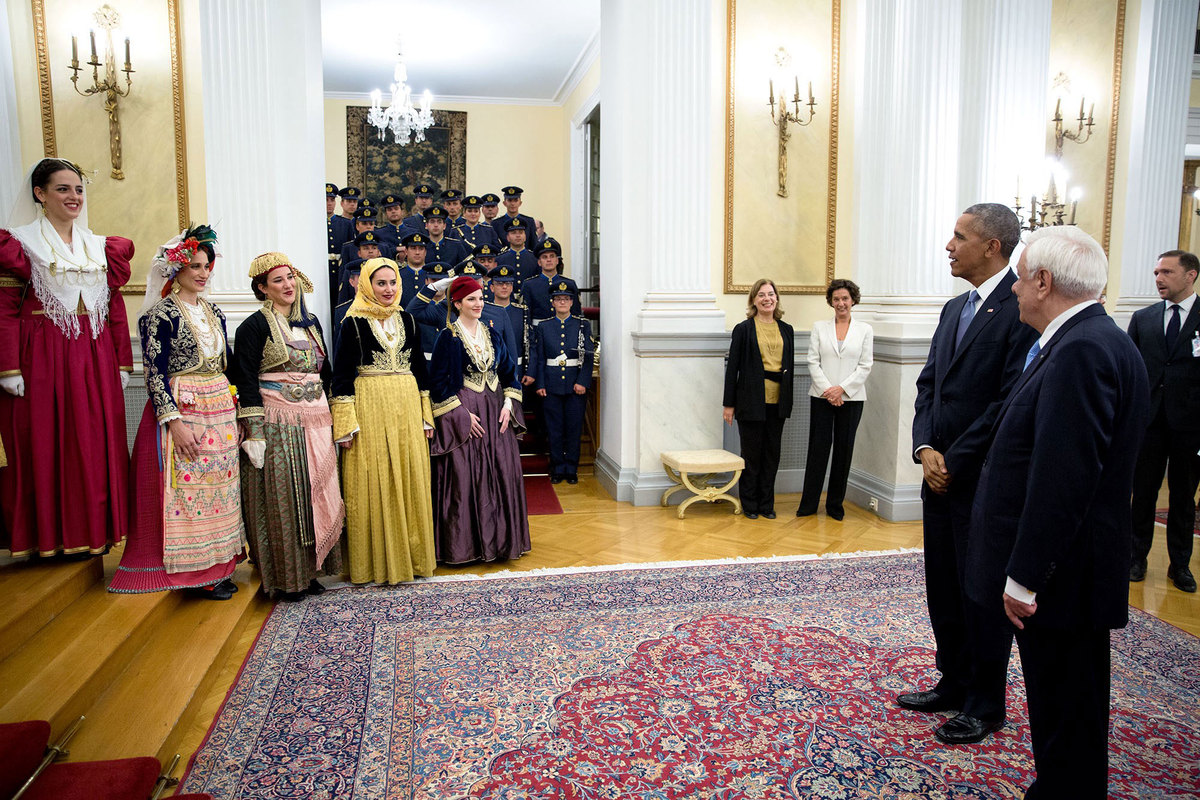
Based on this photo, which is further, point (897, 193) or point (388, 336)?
point (897, 193)

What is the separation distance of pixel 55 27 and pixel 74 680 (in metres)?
3.98

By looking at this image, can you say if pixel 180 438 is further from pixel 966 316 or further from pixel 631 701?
pixel 966 316

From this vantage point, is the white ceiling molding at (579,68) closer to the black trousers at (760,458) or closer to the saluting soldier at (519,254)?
the saluting soldier at (519,254)

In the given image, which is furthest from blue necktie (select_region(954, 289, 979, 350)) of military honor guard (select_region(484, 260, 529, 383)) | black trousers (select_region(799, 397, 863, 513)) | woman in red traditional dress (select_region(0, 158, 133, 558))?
military honor guard (select_region(484, 260, 529, 383))

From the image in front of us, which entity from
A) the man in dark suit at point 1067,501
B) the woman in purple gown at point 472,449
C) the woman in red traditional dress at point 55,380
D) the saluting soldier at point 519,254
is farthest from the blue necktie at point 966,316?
the saluting soldier at point 519,254

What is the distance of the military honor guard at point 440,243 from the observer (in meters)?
7.53

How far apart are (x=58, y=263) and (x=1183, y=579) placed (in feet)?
17.0

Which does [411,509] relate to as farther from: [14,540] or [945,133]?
[945,133]

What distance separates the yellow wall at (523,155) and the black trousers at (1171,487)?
8567 millimetres

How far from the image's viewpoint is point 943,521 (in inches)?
105

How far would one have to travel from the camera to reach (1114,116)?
237 inches

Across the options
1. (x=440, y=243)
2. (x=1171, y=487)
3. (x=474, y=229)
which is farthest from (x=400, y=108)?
(x=1171, y=487)

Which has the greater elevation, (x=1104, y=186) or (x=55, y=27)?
(x=55, y=27)

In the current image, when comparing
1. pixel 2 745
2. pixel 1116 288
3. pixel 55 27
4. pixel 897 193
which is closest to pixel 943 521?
pixel 2 745
